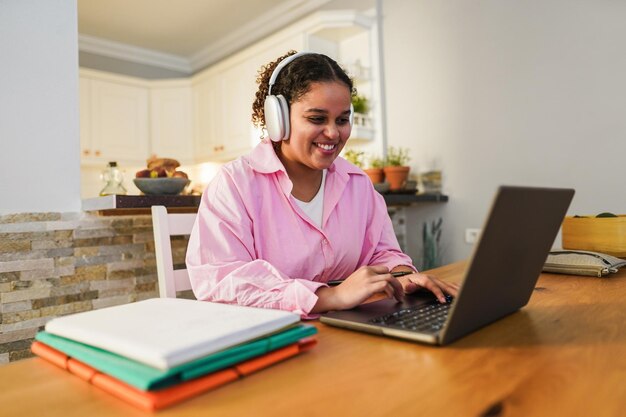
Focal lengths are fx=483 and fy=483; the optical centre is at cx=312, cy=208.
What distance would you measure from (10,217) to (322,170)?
1059 mm

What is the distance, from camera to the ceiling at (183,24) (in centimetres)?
367

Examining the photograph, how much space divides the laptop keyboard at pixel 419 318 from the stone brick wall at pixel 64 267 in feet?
4.56

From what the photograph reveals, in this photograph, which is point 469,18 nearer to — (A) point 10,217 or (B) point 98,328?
(A) point 10,217

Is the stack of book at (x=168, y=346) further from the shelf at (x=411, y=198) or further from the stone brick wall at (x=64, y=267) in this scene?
the shelf at (x=411, y=198)

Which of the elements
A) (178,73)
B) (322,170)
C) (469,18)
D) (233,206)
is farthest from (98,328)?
(178,73)

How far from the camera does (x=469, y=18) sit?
275cm

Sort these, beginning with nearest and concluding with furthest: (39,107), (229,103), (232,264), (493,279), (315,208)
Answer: (493,279)
(232,264)
(315,208)
(39,107)
(229,103)

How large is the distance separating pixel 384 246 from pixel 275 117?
45cm

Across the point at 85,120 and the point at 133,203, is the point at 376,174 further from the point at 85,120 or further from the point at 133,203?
the point at 85,120

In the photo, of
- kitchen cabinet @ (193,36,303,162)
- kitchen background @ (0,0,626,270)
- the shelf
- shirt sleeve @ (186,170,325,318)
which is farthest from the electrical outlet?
shirt sleeve @ (186,170,325,318)

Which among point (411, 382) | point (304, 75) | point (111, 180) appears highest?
point (304, 75)

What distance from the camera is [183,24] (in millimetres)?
4055

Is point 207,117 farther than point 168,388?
Yes

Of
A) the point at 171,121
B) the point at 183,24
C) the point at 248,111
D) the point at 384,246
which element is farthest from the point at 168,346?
the point at 171,121
